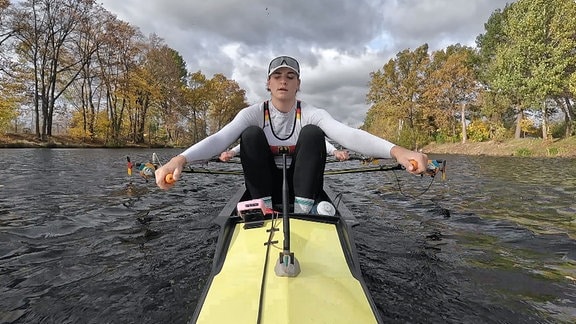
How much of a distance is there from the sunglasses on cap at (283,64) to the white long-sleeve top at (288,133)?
49 centimetres

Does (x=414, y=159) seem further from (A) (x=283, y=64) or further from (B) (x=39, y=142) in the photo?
(B) (x=39, y=142)

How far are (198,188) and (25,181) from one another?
16.3 feet

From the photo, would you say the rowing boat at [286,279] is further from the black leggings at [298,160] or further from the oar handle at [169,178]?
the oar handle at [169,178]

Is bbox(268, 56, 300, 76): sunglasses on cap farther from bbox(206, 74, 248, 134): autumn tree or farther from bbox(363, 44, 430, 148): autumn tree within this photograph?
bbox(206, 74, 248, 134): autumn tree

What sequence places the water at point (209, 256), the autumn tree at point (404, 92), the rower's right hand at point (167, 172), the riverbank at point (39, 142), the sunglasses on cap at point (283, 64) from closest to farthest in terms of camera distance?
the rower's right hand at point (167, 172) → the water at point (209, 256) → the sunglasses on cap at point (283, 64) → the riverbank at point (39, 142) → the autumn tree at point (404, 92)

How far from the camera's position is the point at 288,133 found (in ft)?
13.9

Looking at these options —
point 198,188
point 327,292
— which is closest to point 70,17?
point 198,188

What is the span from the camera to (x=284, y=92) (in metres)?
3.93

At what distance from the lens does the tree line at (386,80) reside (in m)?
27.1

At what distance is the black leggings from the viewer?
3482 mm

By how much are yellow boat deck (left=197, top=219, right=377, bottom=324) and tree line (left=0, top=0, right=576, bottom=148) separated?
29508 millimetres

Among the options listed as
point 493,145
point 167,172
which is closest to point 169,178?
point 167,172

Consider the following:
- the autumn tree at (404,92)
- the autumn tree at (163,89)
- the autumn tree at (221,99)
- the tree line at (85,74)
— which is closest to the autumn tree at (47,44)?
the tree line at (85,74)

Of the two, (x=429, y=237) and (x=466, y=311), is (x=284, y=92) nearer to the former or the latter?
(x=466, y=311)
